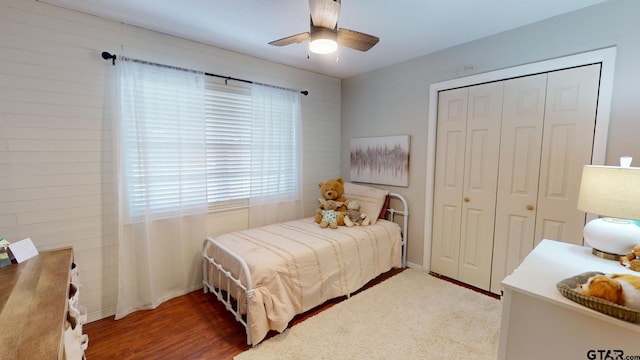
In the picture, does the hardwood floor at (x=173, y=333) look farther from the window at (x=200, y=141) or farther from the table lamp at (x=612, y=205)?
the table lamp at (x=612, y=205)

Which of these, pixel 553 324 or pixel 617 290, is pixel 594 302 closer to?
pixel 617 290

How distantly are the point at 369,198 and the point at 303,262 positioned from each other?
1420mm

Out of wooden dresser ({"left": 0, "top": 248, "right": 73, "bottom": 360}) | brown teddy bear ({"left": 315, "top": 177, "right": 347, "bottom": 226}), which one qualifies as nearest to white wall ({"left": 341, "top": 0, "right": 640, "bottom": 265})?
brown teddy bear ({"left": 315, "top": 177, "right": 347, "bottom": 226})

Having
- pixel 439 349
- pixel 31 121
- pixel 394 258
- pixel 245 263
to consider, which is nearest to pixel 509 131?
pixel 394 258

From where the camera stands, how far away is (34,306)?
1156 millimetres

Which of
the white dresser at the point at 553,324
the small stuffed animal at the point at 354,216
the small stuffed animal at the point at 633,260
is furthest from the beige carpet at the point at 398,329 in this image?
the small stuffed animal at the point at 633,260

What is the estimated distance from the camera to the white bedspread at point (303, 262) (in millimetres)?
2061

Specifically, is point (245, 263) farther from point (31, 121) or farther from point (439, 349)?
point (31, 121)

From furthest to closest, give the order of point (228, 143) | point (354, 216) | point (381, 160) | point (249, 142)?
point (381, 160), point (354, 216), point (249, 142), point (228, 143)

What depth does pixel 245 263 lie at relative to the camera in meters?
2.10

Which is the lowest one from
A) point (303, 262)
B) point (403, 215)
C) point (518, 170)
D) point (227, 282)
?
point (227, 282)

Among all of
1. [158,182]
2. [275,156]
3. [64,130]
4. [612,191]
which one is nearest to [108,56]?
[64,130]

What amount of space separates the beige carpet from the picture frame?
1.34 meters

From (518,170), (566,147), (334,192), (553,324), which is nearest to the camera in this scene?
(553,324)
